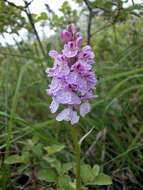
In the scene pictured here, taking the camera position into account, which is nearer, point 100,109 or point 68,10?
point 68,10

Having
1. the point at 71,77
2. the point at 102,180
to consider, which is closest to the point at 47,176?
the point at 102,180

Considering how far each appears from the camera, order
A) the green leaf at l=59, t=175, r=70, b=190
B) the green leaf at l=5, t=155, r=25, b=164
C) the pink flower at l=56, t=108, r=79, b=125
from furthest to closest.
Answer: the green leaf at l=5, t=155, r=25, b=164 < the green leaf at l=59, t=175, r=70, b=190 < the pink flower at l=56, t=108, r=79, b=125

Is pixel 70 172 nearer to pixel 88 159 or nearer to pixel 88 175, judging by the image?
pixel 88 159

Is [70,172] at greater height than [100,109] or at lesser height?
lesser

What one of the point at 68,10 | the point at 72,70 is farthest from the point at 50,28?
the point at 72,70

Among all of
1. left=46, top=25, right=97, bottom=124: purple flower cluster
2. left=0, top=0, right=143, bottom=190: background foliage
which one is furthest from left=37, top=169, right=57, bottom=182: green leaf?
left=46, top=25, right=97, bottom=124: purple flower cluster

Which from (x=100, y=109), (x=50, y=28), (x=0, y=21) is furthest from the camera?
(x=100, y=109)

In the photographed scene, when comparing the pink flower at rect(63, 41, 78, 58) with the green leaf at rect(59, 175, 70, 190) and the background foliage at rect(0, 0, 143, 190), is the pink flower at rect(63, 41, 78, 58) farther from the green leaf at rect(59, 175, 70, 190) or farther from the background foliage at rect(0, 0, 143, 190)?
the green leaf at rect(59, 175, 70, 190)

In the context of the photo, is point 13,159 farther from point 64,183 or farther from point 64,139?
point 64,139
